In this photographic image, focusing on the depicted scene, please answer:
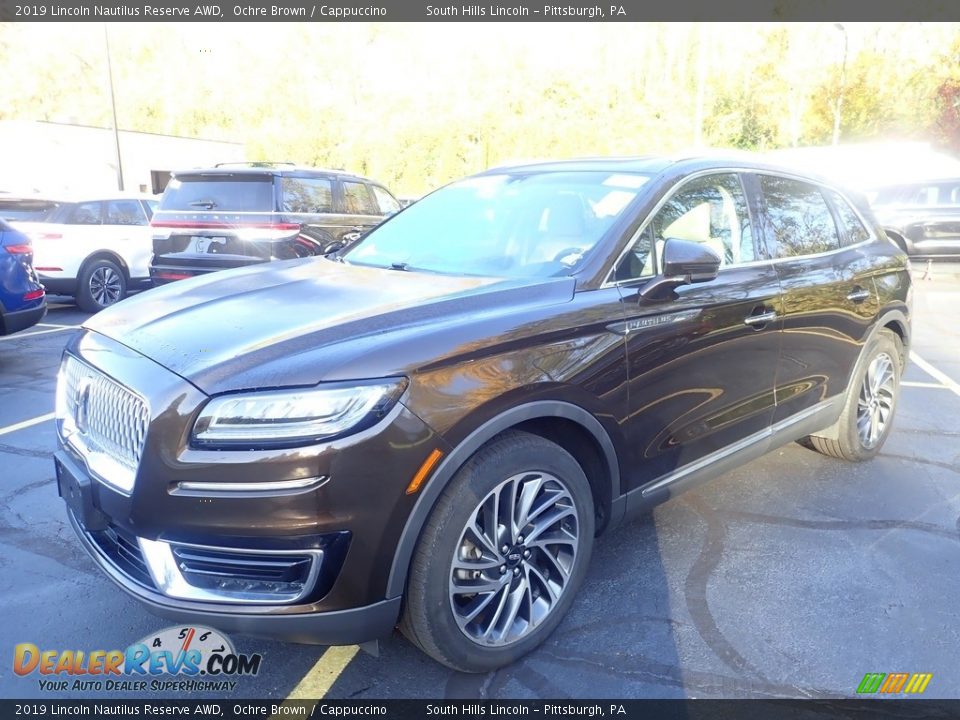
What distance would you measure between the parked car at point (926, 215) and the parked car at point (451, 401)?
42.7 feet

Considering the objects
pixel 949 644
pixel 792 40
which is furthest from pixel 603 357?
pixel 792 40

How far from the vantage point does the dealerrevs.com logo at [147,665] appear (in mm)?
2650

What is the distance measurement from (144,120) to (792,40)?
157ft

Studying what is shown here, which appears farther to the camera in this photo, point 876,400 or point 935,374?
point 935,374

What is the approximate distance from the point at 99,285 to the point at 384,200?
14.4ft

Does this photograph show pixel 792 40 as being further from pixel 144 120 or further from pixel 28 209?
pixel 144 120

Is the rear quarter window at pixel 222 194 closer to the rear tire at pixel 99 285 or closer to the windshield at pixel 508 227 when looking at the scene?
the rear tire at pixel 99 285

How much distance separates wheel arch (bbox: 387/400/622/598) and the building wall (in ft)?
86.5

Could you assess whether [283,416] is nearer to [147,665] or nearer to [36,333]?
[147,665]

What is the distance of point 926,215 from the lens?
14.9 m

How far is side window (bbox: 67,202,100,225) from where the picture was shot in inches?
423

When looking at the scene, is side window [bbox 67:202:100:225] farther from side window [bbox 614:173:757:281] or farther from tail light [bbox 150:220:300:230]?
side window [bbox 614:173:757:281]

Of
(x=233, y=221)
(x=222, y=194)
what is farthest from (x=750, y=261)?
(x=222, y=194)

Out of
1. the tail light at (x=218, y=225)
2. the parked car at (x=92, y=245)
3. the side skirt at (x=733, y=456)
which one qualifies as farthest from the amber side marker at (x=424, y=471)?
the parked car at (x=92, y=245)
